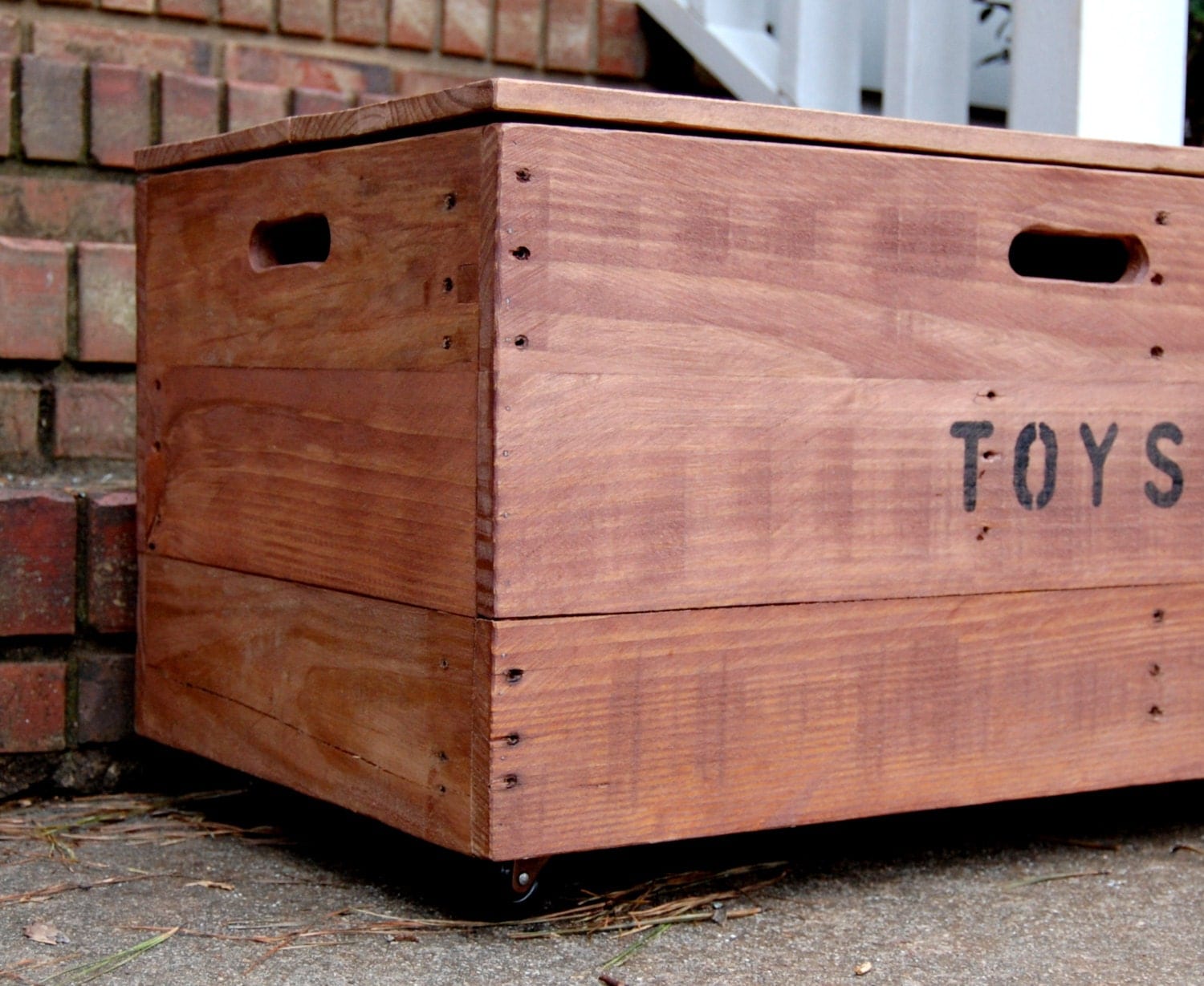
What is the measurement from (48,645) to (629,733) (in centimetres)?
77

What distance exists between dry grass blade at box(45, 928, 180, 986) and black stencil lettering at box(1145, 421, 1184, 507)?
101 centimetres

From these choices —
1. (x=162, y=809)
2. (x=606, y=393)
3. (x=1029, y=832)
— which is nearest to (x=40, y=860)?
(x=162, y=809)

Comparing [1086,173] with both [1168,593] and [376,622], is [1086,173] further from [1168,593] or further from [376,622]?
[376,622]

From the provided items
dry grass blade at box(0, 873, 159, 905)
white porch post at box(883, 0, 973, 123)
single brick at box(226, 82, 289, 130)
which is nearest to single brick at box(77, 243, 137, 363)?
single brick at box(226, 82, 289, 130)

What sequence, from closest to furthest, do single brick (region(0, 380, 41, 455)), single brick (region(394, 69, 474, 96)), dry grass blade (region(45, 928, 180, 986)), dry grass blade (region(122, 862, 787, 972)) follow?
1. dry grass blade (region(45, 928, 180, 986))
2. dry grass blade (region(122, 862, 787, 972))
3. single brick (region(0, 380, 41, 455))
4. single brick (region(394, 69, 474, 96))

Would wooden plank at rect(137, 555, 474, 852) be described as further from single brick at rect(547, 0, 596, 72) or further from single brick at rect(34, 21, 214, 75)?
single brick at rect(547, 0, 596, 72)

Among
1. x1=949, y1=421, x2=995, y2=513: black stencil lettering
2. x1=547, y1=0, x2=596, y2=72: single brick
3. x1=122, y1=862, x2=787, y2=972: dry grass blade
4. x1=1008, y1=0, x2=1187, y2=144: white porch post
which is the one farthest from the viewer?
x1=547, y1=0, x2=596, y2=72: single brick

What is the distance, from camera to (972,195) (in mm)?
1448

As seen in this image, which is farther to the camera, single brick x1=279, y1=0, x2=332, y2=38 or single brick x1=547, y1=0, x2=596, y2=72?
single brick x1=547, y1=0, x2=596, y2=72

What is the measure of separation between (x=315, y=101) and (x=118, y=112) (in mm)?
261

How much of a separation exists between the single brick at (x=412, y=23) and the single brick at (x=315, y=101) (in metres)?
0.19

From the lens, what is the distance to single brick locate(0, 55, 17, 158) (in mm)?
1929

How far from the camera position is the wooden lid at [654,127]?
1253 millimetres

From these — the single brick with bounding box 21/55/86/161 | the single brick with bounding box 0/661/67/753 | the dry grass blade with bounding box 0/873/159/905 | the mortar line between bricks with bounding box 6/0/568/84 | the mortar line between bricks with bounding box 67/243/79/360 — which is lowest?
the dry grass blade with bounding box 0/873/159/905
